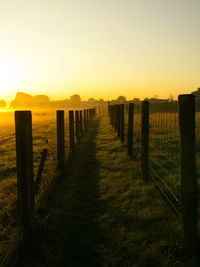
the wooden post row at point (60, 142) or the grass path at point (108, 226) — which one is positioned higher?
the wooden post row at point (60, 142)

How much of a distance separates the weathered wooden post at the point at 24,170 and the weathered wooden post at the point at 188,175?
6.51 ft

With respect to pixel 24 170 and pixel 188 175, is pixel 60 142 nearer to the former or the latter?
pixel 24 170

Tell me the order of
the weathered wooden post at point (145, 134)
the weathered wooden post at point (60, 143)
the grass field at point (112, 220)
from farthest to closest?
the weathered wooden post at point (60, 143) < the weathered wooden post at point (145, 134) < the grass field at point (112, 220)

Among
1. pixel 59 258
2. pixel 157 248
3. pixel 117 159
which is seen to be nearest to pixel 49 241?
pixel 59 258

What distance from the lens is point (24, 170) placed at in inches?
120

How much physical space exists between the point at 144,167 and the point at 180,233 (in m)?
2.55

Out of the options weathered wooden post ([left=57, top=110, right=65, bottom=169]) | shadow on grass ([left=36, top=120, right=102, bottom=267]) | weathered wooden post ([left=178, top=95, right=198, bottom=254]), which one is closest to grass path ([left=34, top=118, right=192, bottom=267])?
shadow on grass ([left=36, top=120, right=102, bottom=267])

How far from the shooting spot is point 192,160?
2.87 meters

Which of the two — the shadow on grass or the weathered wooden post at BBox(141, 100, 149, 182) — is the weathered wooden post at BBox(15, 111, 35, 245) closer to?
the shadow on grass

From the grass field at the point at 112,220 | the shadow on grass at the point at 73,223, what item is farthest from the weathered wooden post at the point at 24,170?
the shadow on grass at the point at 73,223

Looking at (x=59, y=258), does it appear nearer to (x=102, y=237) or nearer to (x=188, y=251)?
(x=102, y=237)

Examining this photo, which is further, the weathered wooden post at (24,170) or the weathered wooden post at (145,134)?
the weathered wooden post at (145,134)

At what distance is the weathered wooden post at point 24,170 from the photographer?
9.81 ft

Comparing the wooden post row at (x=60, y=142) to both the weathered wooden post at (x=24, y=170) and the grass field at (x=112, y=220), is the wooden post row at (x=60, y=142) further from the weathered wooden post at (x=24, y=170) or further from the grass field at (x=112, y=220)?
the weathered wooden post at (x=24, y=170)
